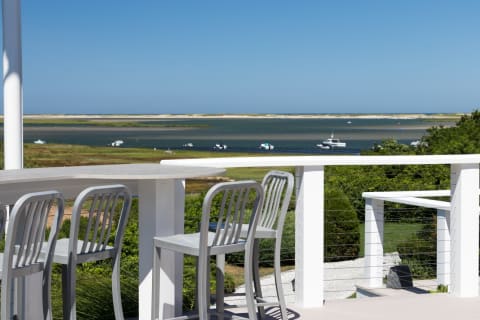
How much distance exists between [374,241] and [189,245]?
2.74 metres

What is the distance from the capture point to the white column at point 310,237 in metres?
5.19

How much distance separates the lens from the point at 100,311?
4.95 metres

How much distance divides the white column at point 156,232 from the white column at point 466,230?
192cm

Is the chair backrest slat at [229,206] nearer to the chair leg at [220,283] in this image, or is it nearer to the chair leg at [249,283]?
the chair leg at [249,283]

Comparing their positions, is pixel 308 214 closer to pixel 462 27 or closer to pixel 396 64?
pixel 462 27

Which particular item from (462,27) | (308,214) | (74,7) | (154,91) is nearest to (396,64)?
(462,27)

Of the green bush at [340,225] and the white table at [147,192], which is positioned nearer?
the white table at [147,192]

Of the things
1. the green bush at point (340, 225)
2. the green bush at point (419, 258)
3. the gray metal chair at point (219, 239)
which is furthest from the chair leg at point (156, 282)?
the green bush at point (419, 258)

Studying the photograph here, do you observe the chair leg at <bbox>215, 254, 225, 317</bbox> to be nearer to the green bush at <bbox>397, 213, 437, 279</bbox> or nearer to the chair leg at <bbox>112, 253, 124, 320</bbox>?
the chair leg at <bbox>112, 253, 124, 320</bbox>

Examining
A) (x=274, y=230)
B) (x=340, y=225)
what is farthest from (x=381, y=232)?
(x=340, y=225)

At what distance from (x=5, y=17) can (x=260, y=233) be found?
5.91 ft

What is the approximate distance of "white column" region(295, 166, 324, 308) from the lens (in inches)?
204

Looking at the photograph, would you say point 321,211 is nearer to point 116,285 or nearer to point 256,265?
point 256,265

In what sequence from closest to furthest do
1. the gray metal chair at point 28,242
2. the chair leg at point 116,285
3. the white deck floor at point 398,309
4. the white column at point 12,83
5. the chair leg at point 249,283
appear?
the gray metal chair at point 28,242
the chair leg at point 116,285
the chair leg at point 249,283
the white column at point 12,83
the white deck floor at point 398,309
